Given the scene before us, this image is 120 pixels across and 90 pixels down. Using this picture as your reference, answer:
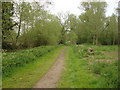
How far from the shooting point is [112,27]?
50.8 metres

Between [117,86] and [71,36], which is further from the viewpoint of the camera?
[71,36]

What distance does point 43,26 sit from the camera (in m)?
35.3

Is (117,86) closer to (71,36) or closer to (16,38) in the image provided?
(16,38)

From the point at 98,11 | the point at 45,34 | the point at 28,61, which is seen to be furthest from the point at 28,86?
the point at 98,11

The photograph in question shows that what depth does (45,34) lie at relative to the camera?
120 feet

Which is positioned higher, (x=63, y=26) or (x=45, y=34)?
(x=63, y=26)

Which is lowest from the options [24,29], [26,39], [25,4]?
[26,39]

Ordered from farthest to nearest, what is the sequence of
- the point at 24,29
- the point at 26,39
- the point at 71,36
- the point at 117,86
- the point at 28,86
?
the point at 71,36
the point at 26,39
the point at 24,29
the point at 28,86
the point at 117,86

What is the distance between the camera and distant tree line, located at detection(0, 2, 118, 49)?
75.4 feet

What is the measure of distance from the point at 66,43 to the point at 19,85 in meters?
63.0

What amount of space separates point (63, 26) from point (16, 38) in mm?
45304

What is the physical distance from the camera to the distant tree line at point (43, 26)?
23.0 m

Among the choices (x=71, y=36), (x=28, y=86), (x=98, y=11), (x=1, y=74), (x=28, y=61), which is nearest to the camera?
(x=28, y=86)

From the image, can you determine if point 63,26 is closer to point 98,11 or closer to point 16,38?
point 98,11
